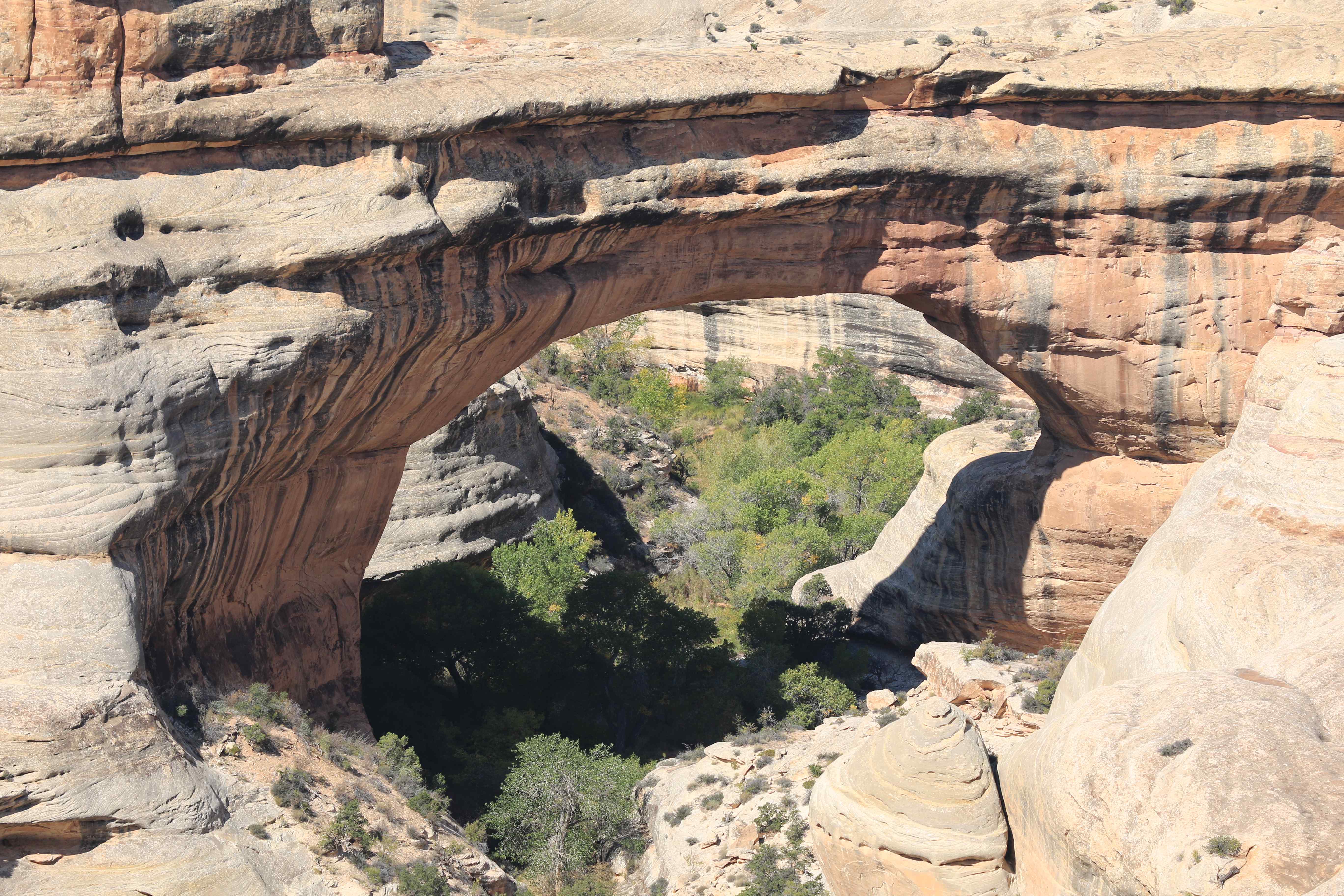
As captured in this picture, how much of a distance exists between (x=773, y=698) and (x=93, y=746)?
479 inches

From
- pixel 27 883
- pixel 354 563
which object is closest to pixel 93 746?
pixel 27 883

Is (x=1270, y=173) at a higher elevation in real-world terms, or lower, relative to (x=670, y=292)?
higher

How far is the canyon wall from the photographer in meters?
13.5

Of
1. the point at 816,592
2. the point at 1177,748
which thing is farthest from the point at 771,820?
the point at 816,592

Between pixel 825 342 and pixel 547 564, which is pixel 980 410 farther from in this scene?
pixel 547 564

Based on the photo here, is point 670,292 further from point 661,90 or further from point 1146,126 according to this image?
point 1146,126

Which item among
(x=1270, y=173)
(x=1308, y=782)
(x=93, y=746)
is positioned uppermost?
(x=1270, y=173)

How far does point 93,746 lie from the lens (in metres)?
12.6

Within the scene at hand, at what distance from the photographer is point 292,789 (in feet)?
46.5

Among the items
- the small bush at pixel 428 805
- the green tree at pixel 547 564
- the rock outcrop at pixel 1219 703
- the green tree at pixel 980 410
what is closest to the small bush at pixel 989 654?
the rock outcrop at pixel 1219 703

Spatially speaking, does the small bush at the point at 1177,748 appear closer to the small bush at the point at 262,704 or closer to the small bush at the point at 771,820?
the small bush at the point at 771,820

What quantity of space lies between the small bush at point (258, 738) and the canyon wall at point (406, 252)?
0.98 metres

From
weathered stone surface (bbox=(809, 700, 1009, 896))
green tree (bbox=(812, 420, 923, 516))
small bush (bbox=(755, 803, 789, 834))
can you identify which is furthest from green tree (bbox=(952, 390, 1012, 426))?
weathered stone surface (bbox=(809, 700, 1009, 896))

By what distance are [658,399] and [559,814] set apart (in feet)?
93.9
